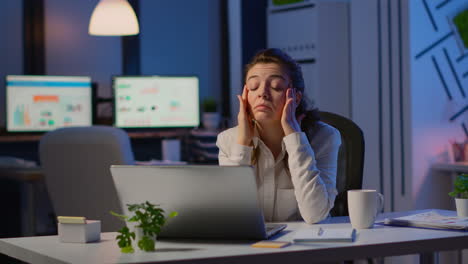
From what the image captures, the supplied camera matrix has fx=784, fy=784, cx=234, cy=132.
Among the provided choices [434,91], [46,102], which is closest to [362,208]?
[434,91]

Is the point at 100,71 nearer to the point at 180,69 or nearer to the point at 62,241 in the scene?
the point at 180,69

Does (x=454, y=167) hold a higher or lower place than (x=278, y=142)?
lower

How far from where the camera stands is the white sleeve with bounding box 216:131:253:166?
8.13 ft

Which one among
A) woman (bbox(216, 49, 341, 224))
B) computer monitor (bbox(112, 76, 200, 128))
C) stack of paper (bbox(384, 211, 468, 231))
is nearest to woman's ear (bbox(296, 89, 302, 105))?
woman (bbox(216, 49, 341, 224))

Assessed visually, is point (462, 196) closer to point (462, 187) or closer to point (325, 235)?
point (462, 187)

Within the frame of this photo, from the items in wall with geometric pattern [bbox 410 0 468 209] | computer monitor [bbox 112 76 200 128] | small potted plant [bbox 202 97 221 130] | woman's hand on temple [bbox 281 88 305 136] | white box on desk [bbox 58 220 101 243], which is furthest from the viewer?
small potted plant [bbox 202 97 221 130]

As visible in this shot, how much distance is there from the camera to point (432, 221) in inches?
84.5

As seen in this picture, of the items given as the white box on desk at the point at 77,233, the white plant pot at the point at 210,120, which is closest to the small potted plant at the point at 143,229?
the white box on desk at the point at 77,233

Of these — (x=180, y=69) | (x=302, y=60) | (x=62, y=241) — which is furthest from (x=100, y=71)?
(x=62, y=241)

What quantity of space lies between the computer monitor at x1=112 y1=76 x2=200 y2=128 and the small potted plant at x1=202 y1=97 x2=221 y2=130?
219mm

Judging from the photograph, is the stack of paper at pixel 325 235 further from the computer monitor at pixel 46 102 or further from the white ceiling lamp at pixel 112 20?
the computer monitor at pixel 46 102

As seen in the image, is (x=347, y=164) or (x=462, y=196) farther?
(x=347, y=164)

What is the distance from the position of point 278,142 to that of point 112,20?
2.84 metres

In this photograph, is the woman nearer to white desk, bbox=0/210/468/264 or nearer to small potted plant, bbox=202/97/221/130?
white desk, bbox=0/210/468/264
